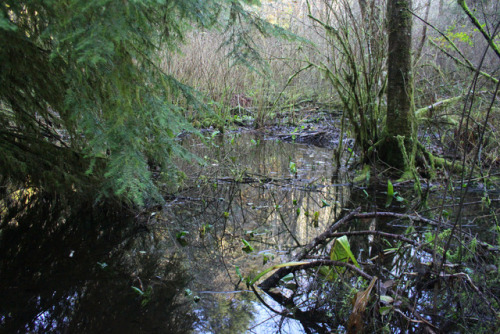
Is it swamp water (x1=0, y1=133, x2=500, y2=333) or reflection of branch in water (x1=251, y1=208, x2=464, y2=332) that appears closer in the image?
reflection of branch in water (x1=251, y1=208, x2=464, y2=332)

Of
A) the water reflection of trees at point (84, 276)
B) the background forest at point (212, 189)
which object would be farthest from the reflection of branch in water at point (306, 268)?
the water reflection of trees at point (84, 276)

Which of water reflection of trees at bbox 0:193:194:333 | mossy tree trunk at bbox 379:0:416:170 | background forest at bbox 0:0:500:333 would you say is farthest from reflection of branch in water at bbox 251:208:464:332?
mossy tree trunk at bbox 379:0:416:170

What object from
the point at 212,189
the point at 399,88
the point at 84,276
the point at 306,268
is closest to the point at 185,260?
the point at 84,276

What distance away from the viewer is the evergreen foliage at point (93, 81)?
1960mm

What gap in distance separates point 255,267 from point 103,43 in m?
1.84

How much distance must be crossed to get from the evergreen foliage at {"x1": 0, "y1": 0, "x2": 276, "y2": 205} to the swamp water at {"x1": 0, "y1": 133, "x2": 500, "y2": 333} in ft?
1.93

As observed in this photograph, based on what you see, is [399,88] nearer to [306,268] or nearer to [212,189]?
[212,189]

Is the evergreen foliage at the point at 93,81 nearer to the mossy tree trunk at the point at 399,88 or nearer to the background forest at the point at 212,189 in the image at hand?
the background forest at the point at 212,189

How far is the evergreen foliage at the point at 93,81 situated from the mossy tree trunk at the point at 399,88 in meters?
2.99

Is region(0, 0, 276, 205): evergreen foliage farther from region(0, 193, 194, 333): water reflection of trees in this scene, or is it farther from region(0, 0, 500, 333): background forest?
region(0, 193, 194, 333): water reflection of trees

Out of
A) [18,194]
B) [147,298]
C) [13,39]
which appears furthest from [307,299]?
[18,194]

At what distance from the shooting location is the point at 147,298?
8.08 feet

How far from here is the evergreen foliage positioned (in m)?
1.96

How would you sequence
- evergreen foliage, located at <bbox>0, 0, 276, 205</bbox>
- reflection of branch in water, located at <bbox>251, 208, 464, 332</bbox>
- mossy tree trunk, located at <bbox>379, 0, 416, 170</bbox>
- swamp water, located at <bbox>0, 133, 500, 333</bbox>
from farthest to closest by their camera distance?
mossy tree trunk, located at <bbox>379, 0, 416, 170</bbox> → swamp water, located at <bbox>0, 133, 500, 333</bbox> → reflection of branch in water, located at <bbox>251, 208, 464, 332</bbox> → evergreen foliage, located at <bbox>0, 0, 276, 205</bbox>
